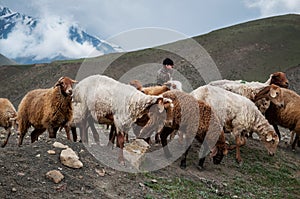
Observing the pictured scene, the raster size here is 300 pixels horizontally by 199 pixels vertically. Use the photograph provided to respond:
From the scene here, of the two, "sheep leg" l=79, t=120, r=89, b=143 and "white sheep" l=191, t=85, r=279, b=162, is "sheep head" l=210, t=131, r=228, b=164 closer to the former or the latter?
"white sheep" l=191, t=85, r=279, b=162

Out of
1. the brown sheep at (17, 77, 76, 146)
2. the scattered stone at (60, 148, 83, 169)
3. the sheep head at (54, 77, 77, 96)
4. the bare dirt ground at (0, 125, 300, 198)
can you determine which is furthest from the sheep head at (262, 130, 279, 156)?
the scattered stone at (60, 148, 83, 169)

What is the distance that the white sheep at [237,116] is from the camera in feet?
38.7

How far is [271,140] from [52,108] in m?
7.15

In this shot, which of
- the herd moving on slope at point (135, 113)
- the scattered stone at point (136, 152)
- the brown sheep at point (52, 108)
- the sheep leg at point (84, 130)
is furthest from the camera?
the sheep leg at point (84, 130)

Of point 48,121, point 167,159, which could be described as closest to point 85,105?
point 48,121

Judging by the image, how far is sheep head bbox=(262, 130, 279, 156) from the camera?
1196 cm

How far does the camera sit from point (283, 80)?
15.7 metres

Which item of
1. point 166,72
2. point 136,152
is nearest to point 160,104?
point 136,152

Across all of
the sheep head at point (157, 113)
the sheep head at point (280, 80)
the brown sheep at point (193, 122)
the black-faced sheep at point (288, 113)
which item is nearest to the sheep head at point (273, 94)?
the black-faced sheep at point (288, 113)

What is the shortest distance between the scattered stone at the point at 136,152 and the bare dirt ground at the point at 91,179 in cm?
→ 46

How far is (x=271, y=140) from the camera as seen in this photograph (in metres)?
12.0

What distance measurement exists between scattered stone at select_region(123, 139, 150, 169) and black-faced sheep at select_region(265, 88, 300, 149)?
21.0 feet

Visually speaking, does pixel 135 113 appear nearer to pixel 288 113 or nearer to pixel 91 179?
pixel 91 179

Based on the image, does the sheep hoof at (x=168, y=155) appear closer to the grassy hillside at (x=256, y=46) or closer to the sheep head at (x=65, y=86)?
the sheep head at (x=65, y=86)
